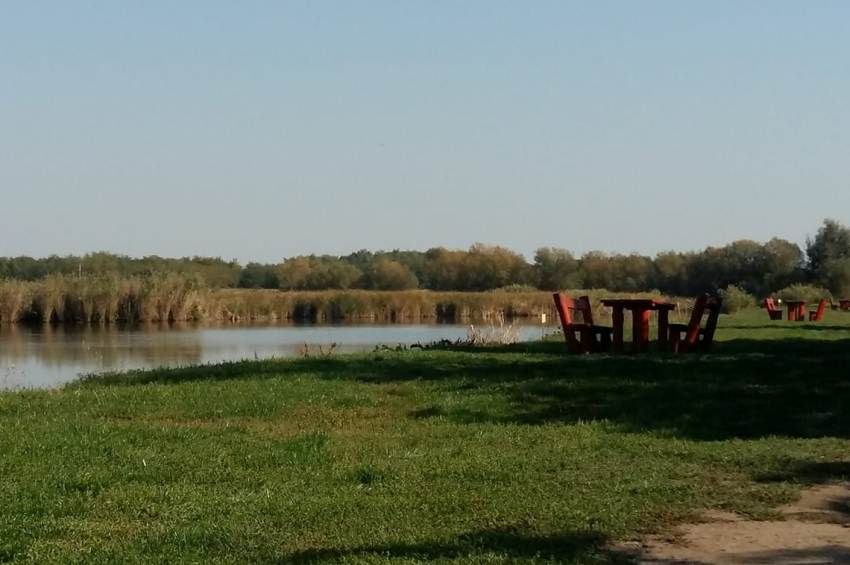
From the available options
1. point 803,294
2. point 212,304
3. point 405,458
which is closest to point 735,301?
point 803,294

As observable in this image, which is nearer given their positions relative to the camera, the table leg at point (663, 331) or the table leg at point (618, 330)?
the table leg at point (618, 330)

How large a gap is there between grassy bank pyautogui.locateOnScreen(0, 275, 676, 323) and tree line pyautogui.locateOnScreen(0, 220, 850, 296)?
51.1ft

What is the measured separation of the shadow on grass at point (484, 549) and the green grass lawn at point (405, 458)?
2cm

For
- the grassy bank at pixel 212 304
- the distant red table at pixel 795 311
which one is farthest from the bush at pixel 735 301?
the distant red table at pixel 795 311

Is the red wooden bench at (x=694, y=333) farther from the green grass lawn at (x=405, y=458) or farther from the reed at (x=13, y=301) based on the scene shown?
the reed at (x=13, y=301)

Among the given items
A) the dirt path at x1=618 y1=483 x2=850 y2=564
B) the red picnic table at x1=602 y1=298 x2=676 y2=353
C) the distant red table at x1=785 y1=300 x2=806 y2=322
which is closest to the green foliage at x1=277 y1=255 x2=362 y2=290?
the distant red table at x1=785 y1=300 x2=806 y2=322

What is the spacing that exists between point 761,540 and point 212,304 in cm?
4155

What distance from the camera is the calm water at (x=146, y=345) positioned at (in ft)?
76.3

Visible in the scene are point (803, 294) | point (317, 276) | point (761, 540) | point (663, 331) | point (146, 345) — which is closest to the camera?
point (761, 540)

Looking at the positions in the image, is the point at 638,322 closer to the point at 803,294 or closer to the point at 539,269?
the point at 803,294

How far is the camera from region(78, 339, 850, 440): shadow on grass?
35.6 ft

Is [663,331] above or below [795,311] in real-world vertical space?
below

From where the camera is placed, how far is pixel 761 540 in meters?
6.47

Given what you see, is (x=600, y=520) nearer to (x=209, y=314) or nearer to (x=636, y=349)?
(x=636, y=349)
